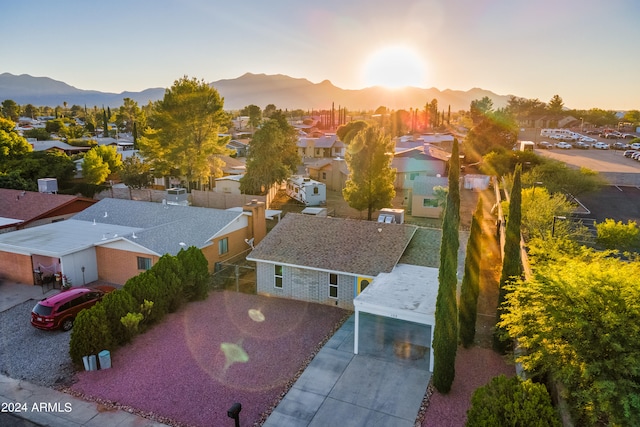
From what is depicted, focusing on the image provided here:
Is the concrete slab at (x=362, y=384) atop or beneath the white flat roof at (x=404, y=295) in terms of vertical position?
beneath

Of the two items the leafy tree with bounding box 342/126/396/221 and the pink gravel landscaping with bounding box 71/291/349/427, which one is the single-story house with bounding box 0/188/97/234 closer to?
the pink gravel landscaping with bounding box 71/291/349/427

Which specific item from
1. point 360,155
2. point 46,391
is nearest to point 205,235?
point 46,391

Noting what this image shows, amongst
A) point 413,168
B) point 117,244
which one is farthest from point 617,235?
point 117,244

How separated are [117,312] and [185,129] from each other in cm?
3014

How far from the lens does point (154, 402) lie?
13547 mm

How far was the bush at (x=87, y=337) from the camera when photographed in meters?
15.4

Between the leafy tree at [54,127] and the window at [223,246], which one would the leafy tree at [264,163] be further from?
the leafy tree at [54,127]

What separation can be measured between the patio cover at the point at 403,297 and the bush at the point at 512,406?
4243mm

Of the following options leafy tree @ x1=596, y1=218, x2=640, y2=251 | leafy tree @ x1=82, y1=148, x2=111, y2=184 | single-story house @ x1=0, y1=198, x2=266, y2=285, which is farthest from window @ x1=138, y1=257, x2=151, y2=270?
leafy tree @ x1=82, y1=148, x2=111, y2=184

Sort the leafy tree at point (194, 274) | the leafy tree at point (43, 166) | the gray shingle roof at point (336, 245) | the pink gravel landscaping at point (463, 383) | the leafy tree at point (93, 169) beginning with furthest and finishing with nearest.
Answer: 1. the leafy tree at point (93, 169)
2. the leafy tree at point (43, 166)
3. the leafy tree at point (194, 274)
4. the gray shingle roof at point (336, 245)
5. the pink gravel landscaping at point (463, 383)

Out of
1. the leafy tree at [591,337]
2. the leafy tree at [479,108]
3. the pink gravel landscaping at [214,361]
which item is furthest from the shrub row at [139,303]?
the leafy tree at [479,108]

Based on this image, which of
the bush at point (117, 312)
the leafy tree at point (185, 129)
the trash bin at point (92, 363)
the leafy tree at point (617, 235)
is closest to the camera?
the trash bin at point (92, 363)

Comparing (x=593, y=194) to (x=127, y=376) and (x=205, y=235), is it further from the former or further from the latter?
(x=127, y=376)

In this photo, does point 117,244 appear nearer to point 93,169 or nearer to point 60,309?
point 60,309
